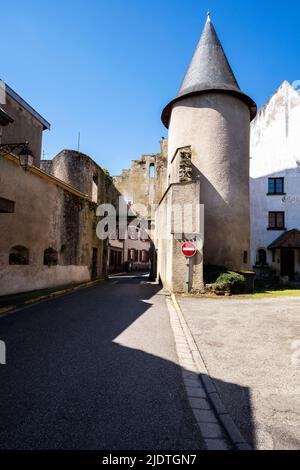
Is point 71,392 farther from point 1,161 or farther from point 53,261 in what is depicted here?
point 53,261

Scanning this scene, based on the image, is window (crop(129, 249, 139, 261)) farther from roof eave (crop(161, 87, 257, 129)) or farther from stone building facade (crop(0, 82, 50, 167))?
roof eave (crop(161, 87, 257, 129))

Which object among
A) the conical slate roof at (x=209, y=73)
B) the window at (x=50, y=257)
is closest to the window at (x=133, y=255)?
the conical slate roof at (x=209, y=73)

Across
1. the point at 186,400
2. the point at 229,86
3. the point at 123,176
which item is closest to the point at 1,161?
the point at 186,400

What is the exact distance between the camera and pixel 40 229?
12844 mm

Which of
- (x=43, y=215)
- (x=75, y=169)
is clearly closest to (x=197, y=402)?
(x=43, y=215)

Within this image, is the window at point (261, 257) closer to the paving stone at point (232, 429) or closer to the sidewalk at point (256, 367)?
the sidewalk at point (256, 367)

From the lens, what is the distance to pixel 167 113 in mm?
19297

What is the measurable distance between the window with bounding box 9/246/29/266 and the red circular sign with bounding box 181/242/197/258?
6.66m

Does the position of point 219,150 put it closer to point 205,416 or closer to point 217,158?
point 217,158

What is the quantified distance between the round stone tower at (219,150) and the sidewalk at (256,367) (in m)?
7.31

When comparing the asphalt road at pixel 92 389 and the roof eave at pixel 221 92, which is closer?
the asphalt road at pixel 92 389

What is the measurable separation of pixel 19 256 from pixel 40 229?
1566mm

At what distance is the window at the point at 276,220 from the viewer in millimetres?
22812
